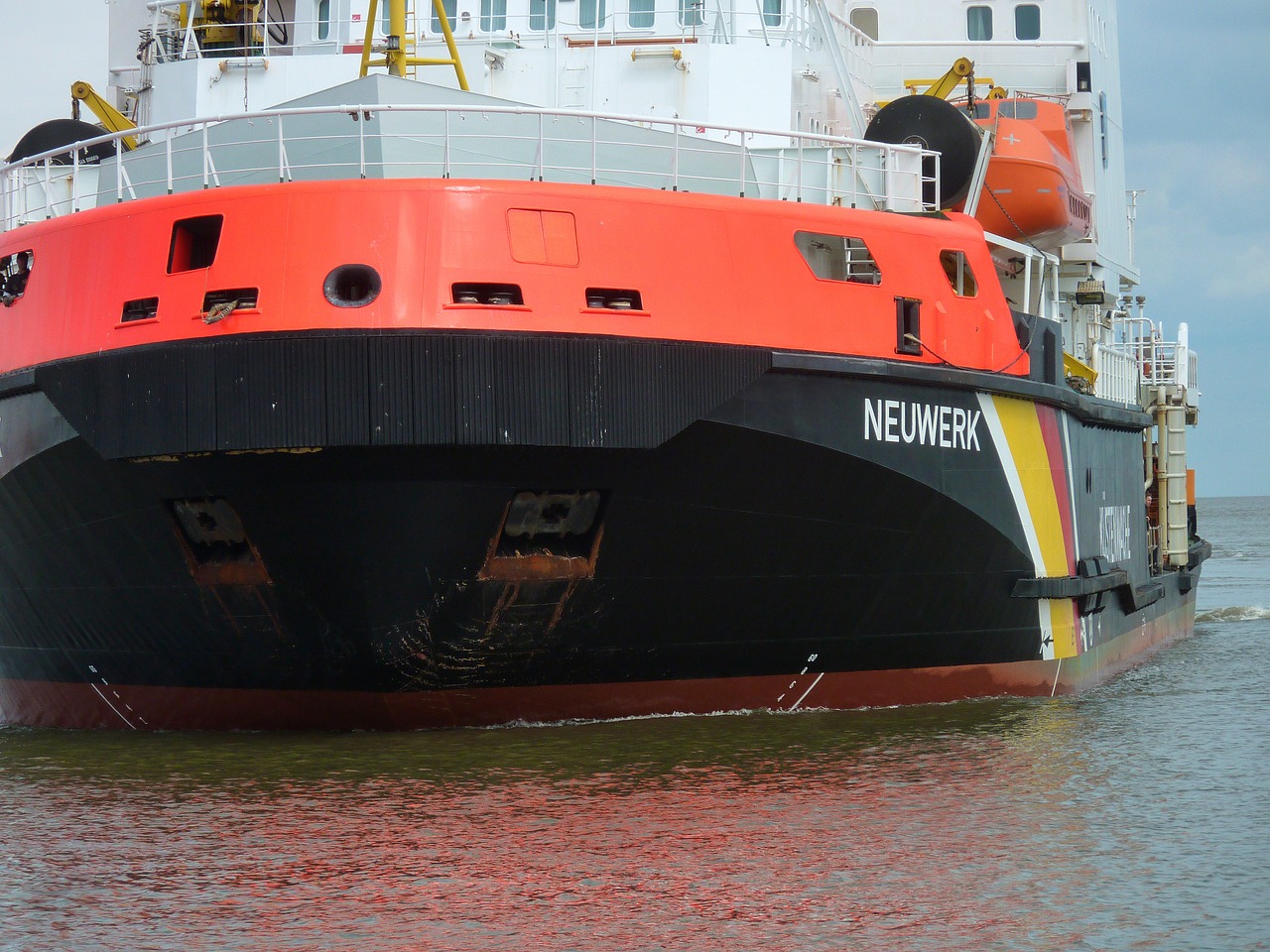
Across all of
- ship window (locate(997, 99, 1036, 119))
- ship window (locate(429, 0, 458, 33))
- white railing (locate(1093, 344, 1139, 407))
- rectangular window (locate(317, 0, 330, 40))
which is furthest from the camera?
white railing (locate(1093, 344, 1139, 407))

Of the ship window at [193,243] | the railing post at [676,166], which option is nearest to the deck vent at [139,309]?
the ship window at [193,243]

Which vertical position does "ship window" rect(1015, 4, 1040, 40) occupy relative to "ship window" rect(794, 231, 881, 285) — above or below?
above

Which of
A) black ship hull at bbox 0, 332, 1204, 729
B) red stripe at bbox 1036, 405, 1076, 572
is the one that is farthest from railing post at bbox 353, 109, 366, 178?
red stripe at bbox 1036, 405, 1076, 572

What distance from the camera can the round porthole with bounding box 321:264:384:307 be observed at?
8.55 m

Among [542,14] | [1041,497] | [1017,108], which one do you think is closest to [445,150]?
[542,14]

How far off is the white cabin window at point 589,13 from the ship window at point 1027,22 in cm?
659

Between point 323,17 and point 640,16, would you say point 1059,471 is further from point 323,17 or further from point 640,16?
point 323,17

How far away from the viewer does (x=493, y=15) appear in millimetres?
12484

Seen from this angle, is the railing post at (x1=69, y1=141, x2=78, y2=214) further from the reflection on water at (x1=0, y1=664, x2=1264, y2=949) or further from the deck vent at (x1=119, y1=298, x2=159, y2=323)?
the reflection on water at (x1=0, y1=664, x2=1264, y2=949)

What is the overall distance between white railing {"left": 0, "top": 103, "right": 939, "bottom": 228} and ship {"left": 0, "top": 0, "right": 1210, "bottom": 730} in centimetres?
3

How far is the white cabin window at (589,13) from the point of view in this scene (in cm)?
1231

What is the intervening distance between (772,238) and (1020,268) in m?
4.62

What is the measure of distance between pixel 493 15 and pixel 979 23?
692cm

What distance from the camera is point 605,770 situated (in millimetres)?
8508
